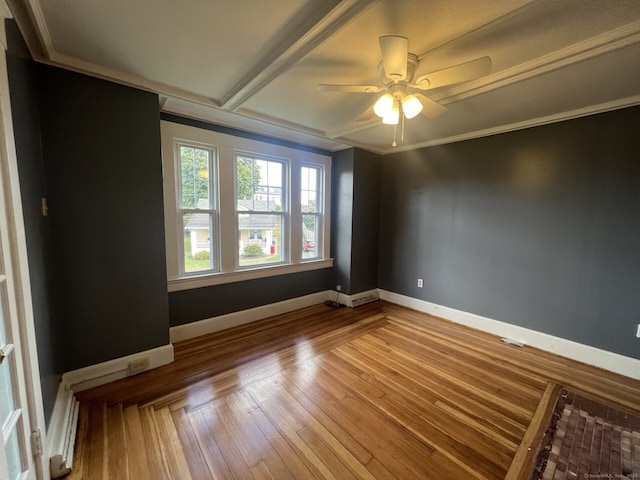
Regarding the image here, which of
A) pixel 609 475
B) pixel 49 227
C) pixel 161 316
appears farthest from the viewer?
pixel 161 316

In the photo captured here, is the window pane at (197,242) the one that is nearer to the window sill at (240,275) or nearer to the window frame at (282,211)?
the window sill at (240,275)

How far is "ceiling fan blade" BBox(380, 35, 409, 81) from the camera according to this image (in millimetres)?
1285

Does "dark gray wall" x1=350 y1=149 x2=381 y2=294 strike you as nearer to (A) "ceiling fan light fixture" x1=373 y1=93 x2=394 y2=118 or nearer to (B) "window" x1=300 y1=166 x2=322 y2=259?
(B) "window" x1=300 y1=166 x2=322 y2=259

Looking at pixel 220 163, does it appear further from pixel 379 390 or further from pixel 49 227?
pixel 379 390

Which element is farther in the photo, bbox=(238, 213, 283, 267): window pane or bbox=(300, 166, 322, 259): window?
bbox=(300, 166, 322, 259): window

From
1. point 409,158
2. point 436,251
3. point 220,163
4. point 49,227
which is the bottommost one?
point 436,251

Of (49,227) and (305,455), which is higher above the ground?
(49,227)

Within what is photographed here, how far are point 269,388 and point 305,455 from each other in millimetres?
651

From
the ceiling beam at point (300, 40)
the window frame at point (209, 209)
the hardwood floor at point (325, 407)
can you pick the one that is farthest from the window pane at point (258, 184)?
the hardwood floor at point (325, 407)

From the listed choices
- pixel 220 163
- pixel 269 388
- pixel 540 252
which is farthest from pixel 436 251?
pixel 220 163

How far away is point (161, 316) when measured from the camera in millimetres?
2307

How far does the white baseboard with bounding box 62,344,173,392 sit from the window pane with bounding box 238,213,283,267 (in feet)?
4.06

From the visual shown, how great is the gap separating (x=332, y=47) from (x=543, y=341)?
339cm

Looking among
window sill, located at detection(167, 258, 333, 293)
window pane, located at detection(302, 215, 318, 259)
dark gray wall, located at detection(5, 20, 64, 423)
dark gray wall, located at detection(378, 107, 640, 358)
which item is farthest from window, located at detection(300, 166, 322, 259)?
dark gray wall, located at detection(5, 20, 64, 423)
